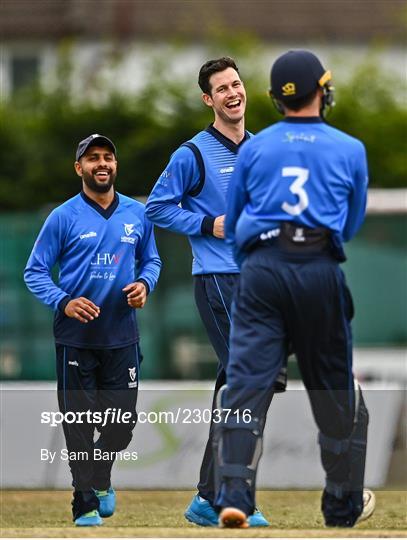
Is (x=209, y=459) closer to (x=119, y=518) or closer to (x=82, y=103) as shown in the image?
(x=119, y=518)

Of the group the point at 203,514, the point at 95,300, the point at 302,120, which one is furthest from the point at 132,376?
the point at 302,120

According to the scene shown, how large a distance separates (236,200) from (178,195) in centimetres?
110

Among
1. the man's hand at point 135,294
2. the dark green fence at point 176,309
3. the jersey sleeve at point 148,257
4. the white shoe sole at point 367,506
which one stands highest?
the jersey sleeve at point 148,257

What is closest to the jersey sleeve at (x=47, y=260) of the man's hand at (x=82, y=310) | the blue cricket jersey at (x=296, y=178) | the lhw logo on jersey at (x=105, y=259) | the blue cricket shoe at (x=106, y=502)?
the man's hand at (x=82, y=310)

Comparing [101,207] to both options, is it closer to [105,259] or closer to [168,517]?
[105,259]

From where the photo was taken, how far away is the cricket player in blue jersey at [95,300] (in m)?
8.80

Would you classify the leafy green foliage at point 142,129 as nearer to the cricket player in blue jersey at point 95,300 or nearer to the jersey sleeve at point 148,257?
the jersey sleeve at point 148,257

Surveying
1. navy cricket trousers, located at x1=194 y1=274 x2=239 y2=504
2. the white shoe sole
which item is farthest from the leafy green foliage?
the white shoe sole

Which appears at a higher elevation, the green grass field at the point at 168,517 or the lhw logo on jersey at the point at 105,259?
the lhw logo on jersey at the point at 105,259

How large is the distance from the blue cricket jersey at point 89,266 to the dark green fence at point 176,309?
7897mm

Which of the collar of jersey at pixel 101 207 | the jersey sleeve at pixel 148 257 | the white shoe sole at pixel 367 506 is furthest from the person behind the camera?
the jersey sleeve at pixel 148 257

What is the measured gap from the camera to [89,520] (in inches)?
337

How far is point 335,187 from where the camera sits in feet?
24.2

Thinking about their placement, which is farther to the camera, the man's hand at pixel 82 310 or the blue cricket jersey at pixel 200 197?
the man's hand at pixel 82 310
